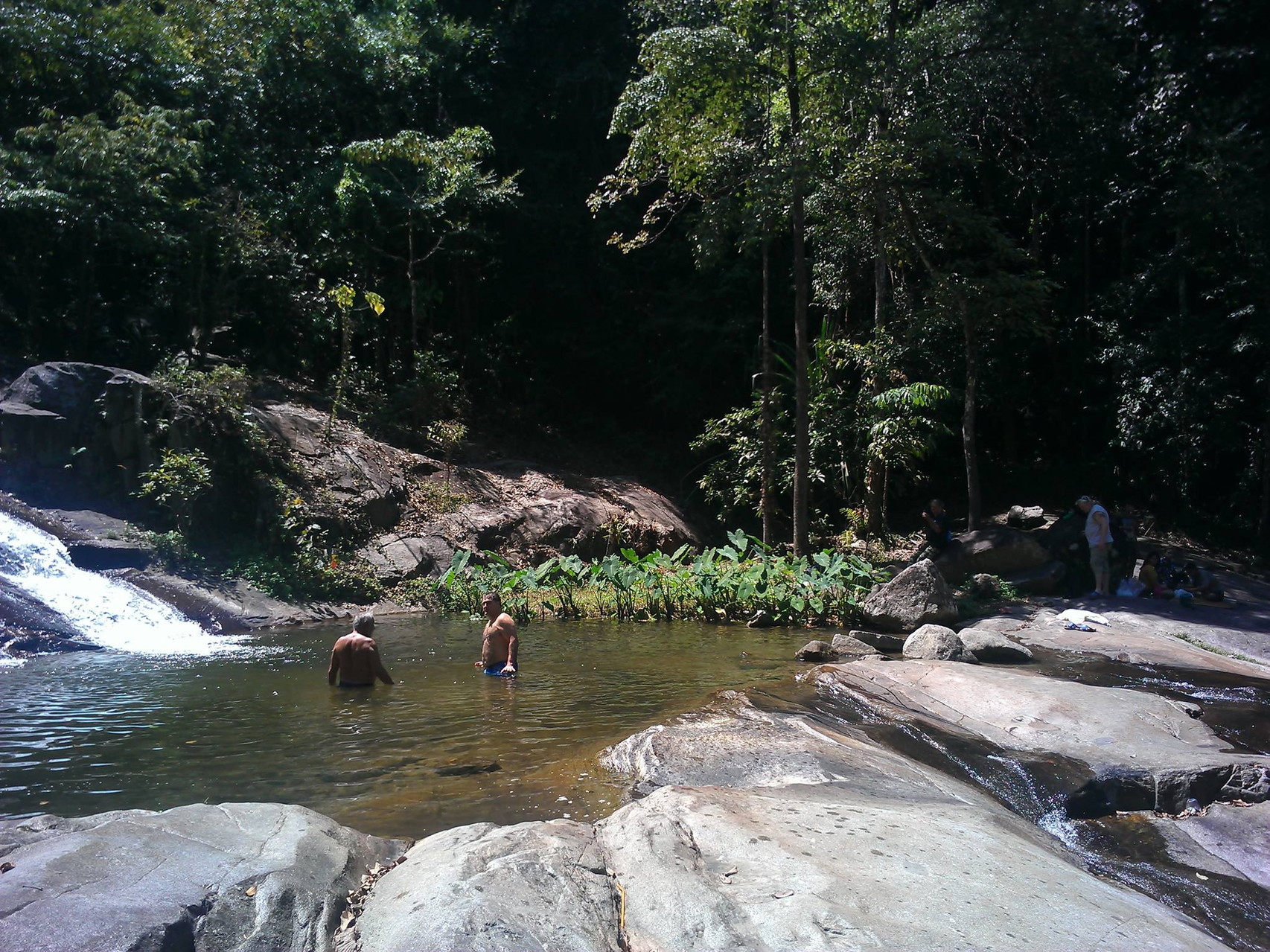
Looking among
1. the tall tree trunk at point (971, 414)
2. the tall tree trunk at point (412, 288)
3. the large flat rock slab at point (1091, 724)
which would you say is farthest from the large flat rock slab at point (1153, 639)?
the tall tree trunk at point (412, 288)

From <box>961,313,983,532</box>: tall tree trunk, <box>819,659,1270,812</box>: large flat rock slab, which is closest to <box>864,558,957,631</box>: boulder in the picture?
<box>819,659,1270,812</box>: large flat rock slab

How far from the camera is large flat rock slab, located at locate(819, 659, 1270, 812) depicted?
6133 millimetres

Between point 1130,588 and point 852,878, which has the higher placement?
point 1130,588

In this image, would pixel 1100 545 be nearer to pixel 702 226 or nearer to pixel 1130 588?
pixel 1130 588

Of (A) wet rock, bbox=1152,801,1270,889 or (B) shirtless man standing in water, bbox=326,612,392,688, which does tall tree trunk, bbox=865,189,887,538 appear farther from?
(A) wet rock, bbox=1152,801,1270,889

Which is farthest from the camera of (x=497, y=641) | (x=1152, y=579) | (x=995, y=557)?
(x=995, y=557)

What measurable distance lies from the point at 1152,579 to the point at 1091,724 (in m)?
7.87

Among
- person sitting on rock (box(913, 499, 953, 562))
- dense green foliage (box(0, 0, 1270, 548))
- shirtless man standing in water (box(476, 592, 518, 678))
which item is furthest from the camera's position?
dense green foliage (box(0, 0, 1270, 548))

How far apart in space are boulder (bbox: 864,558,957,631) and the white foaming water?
8465 mm

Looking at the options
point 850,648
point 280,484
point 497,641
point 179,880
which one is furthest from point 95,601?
point 179,880

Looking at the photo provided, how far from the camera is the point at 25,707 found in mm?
8227

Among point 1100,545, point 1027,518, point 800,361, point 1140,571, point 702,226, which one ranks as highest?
point 702,226

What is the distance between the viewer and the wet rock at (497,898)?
12.0ft

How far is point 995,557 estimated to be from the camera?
581 inches
